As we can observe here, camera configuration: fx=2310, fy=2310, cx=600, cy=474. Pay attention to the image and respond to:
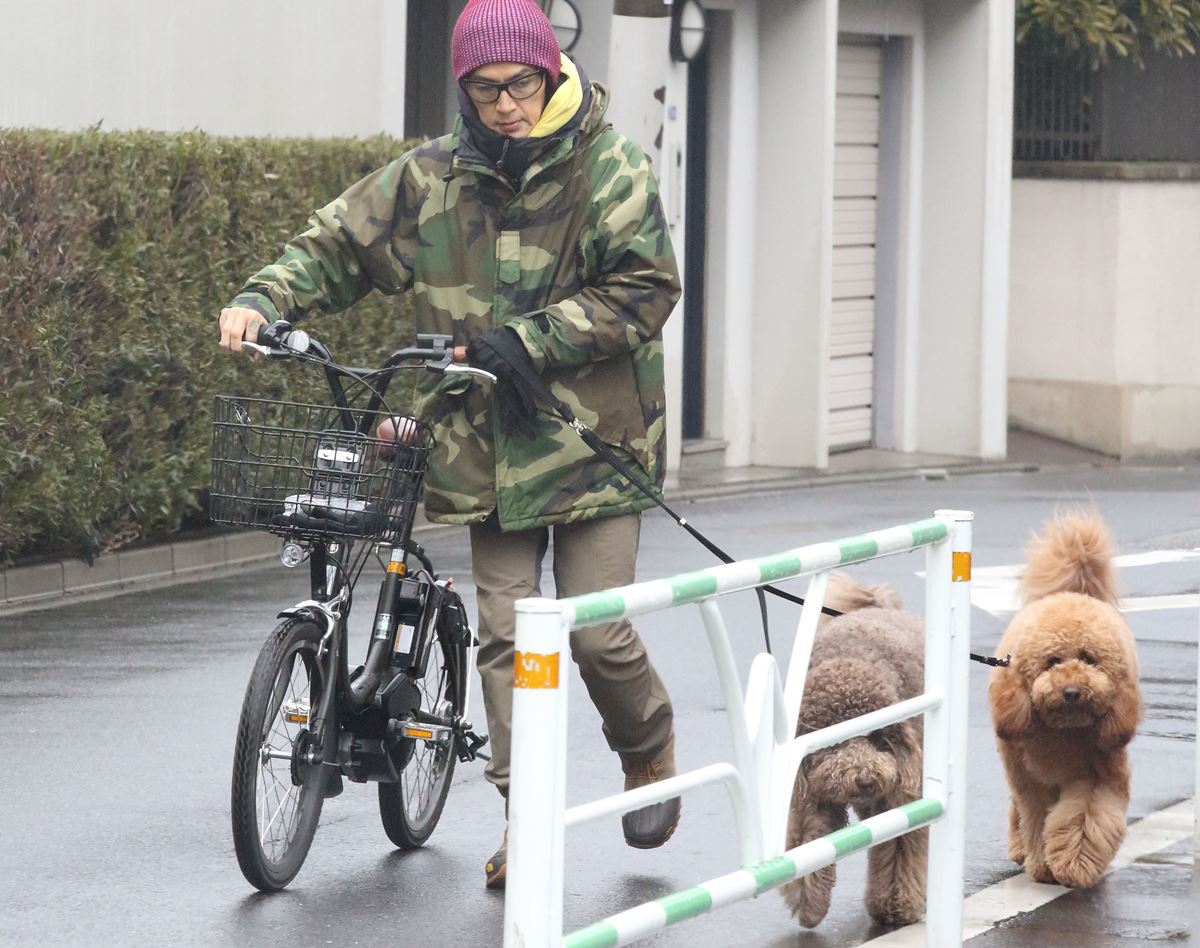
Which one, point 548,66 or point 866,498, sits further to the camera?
point 866,498

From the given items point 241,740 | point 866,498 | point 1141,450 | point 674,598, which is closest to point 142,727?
point 241,740

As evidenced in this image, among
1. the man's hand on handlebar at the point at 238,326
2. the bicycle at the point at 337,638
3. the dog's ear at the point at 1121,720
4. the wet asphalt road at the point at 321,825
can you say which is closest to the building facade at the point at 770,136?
the wet asphalt road at the point at 321,825

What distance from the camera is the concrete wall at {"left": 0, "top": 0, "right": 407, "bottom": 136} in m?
12.8

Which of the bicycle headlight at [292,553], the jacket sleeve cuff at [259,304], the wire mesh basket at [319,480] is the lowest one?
the bicycle headlight at [292,553]

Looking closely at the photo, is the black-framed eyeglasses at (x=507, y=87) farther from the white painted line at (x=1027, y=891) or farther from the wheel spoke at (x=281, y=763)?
the white painted line at (x=1027, y=891)

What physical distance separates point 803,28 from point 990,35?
7.75ft

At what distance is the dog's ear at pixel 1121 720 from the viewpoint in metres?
5.68

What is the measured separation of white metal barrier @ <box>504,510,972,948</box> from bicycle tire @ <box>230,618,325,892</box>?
A: 1280 mm

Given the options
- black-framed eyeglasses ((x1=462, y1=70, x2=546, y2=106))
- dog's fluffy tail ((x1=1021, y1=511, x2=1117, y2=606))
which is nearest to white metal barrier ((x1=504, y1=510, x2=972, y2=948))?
dog's fluffy tail ((x1=1021, y1=511, x2=1117, y2=606))

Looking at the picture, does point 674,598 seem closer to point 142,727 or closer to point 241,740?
point 241,740

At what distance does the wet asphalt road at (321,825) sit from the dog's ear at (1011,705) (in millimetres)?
445

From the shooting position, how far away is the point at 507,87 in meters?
5.36

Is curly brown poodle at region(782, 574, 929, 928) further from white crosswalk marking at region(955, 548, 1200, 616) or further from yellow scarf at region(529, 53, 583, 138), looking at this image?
white crosswalk marking at region(955, 548, 1200, 616)

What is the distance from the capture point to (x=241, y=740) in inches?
212
